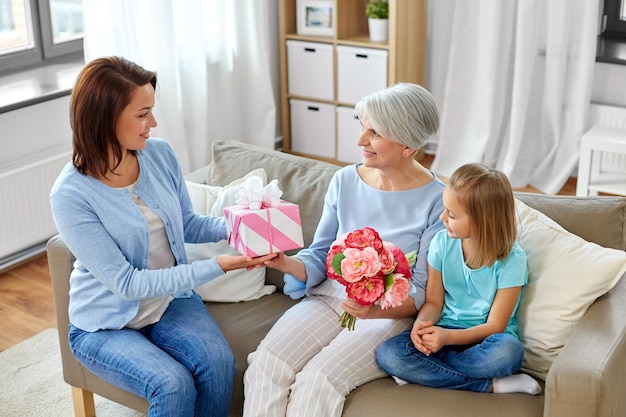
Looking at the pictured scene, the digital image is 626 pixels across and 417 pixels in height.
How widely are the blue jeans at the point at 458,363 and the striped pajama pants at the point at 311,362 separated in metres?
0.08

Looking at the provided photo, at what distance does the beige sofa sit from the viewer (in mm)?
1855

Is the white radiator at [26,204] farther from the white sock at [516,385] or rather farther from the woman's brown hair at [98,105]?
the white sock at [516,385]

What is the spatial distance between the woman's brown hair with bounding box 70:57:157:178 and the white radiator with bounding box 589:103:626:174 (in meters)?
2.88

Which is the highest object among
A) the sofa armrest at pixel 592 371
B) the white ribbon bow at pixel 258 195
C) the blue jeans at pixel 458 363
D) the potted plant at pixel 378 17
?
the potted plant at pixel 378 17

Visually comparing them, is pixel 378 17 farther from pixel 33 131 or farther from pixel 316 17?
pixel 33 131

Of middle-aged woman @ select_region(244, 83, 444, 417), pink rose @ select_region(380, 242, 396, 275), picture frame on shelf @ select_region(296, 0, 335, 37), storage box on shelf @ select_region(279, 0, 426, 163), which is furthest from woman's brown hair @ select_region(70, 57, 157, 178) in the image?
picture frame on shelf @ select_region(296, 0, 335, 37)

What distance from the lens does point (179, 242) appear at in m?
2.35

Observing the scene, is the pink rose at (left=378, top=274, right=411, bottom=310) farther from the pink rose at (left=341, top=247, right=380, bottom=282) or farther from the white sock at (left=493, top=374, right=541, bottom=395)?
the white sock at (left=493, top=374, right=541, bottom=395)

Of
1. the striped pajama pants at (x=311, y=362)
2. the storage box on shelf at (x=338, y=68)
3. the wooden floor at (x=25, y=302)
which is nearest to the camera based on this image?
the striped pajama pants at (x=311, y=362)

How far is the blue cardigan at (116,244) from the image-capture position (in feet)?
7.14

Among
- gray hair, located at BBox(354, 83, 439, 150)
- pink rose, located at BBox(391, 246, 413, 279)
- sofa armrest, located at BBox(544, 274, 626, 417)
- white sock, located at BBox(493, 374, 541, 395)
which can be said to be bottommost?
white sock, located at BBox(493, 374, 541, 395)

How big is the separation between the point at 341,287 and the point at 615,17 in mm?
2828

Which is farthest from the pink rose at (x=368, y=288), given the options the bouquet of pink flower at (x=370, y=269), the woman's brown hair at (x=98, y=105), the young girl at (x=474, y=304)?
the woman's brown hair at (x=98, y=105)

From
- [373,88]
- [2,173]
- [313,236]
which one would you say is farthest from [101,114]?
[373,88]
